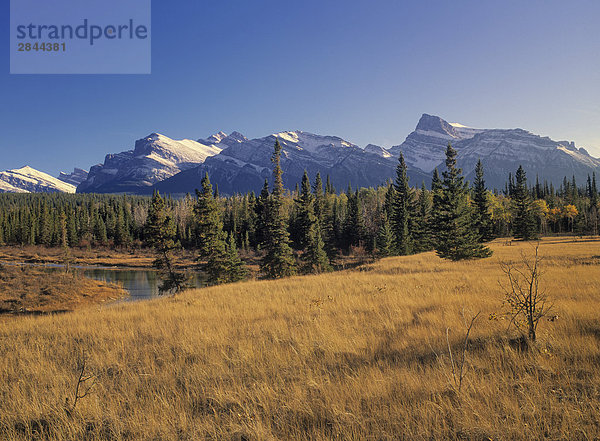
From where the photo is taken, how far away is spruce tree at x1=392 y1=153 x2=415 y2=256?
5222 centimetres

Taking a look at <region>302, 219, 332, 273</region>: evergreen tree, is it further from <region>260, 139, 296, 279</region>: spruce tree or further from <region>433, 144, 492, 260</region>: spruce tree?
<region>433, 144, 492, 260</region>: spruce tree

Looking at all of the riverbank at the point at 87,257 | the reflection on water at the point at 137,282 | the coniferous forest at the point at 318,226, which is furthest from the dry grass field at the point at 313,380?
the riverbank at the point at 87,257

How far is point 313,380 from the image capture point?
461 centimetres

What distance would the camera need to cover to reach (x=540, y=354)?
4824 mm

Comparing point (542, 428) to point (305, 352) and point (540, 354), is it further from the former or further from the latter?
point (305, 352)

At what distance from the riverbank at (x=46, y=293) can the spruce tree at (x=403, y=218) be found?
141 feet

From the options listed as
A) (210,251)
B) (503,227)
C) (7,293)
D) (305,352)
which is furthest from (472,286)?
(503,227)

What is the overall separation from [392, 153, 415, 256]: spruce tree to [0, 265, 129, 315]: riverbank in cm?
4289

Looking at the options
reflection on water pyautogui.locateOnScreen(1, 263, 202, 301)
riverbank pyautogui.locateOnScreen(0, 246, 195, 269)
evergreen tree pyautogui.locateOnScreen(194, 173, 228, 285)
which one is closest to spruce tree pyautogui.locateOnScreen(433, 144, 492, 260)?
evergreen tree pyautogui.locateOnScreen(194, 173, 228, 285)

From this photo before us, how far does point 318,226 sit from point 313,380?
40.4 m

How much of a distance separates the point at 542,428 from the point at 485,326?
11.9ft

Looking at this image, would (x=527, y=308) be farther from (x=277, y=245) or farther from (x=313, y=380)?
(x=277, y=245)

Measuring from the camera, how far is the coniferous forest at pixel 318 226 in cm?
2859

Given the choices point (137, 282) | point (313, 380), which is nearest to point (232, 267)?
point (137, 282)
